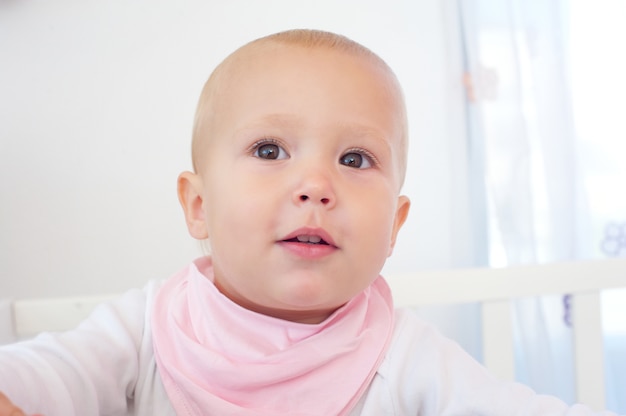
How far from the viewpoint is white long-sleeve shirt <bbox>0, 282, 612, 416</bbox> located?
690 millimetres

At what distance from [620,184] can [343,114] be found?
102 cm

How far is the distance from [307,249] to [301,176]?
69 mm

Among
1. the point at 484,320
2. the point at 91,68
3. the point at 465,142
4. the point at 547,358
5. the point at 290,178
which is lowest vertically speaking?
the point at 547,358

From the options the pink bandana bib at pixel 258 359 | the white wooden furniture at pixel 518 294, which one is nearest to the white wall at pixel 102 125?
the white wooden furniture at pixel 518 294

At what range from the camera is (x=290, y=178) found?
0.69 meters

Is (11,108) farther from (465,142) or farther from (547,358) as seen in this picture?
(547,358)

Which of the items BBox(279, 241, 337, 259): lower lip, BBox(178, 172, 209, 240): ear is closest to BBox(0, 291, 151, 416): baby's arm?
BBox(178, 172, 209, 240): ear

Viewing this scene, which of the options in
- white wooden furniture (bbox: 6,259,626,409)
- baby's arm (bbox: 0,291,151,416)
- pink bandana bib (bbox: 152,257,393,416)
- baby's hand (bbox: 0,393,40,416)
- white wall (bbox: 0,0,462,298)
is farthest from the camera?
white wall (bbox: 0,0,462,298)

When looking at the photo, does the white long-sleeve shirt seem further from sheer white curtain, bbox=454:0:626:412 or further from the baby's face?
sheer white curtain, bbox=454:0:626:412

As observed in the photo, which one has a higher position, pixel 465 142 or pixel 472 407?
pixel 465 142

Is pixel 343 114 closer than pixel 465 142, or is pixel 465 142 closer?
pixel 343 114

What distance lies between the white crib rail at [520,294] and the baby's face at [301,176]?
1.27 feet

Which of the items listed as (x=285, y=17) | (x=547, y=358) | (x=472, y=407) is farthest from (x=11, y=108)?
(x=547, y=358)

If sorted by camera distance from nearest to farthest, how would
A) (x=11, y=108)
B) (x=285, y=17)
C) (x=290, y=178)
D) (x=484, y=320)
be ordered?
(x=290, y=178) < (x=484, y=320) < (x=11, y=108) < (x=285, y=17)
